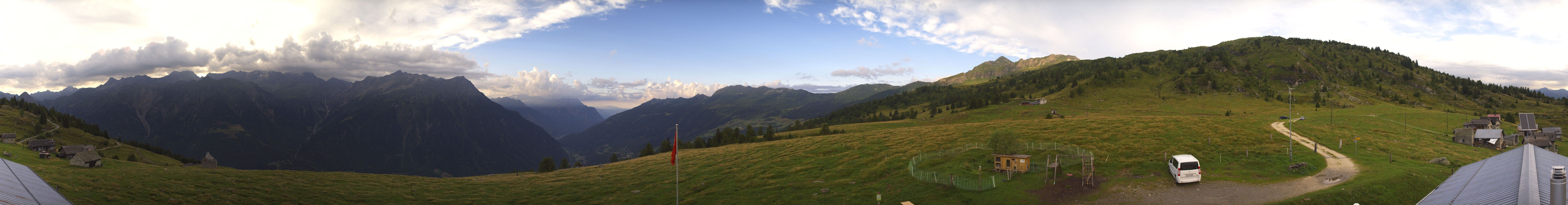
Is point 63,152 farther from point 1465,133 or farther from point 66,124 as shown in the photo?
point 1465,133

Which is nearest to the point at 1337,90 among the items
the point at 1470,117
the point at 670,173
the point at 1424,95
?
the point at 1424,95

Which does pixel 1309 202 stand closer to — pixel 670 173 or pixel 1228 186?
pixel 1228 186

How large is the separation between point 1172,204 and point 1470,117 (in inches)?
5463

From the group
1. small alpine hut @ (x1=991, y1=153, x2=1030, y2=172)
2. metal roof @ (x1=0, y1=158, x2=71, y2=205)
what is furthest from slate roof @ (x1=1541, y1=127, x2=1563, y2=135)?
metal roof @ (x1=0, y1=158, x2=71, y2=205)

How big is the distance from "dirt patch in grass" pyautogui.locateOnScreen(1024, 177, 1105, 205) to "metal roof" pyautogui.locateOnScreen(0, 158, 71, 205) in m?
41.7

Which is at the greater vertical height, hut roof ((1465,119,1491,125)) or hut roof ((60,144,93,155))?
hut roof ((1465,119,1491,125))

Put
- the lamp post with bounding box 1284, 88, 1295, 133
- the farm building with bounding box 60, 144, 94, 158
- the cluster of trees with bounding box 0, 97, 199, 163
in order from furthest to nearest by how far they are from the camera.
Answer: the cluster of trees with bounding box 0, 97, 199, 163
the farm building with bounding box 60, 144, 94, 158
the lamp post with bounding box 1284, 88, 1295, 133

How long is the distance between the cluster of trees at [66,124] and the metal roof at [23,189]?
5881 inches

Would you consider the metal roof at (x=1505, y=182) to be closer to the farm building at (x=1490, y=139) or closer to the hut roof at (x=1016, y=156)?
the hut roof at (x=1016, y=156)

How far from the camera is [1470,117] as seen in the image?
105812 millimetres

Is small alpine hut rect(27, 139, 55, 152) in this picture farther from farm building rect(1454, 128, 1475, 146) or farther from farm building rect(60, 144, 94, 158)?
farm building rect(1454, 128, 1475, 146)

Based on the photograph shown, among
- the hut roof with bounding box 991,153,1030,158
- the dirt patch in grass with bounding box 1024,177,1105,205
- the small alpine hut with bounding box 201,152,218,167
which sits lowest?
the small alpine hut with bounding box 201,152,218,167

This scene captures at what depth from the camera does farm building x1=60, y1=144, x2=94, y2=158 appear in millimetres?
86812

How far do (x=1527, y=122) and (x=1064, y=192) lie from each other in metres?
103
